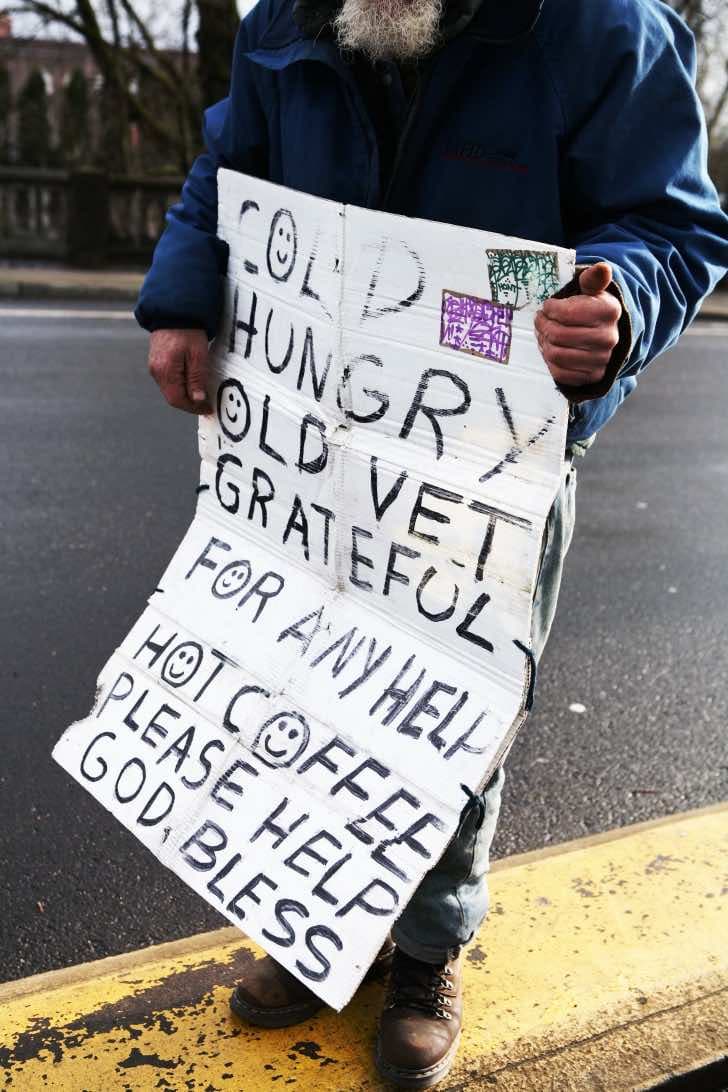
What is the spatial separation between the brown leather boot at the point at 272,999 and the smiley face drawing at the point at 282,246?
46.9 inches

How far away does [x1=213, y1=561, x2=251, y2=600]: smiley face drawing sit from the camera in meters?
2.10

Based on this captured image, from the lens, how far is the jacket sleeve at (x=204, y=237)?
205 cm

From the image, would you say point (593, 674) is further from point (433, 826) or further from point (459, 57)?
point (459, 57)

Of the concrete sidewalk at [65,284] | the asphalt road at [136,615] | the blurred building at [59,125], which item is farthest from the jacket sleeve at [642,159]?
the blurred building at [59,125]

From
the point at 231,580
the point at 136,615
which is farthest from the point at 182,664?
the point at 136,615

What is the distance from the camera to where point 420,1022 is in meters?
1.98

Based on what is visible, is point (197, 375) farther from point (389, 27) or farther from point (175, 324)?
point (389, 27)

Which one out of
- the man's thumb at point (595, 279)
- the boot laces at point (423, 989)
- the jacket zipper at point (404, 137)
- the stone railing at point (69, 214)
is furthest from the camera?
the stone railing at point (69, 214)

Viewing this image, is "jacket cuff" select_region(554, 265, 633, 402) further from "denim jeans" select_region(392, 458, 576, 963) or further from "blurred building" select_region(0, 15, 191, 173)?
"blurred building" select_region(0, 15, 191, 173)

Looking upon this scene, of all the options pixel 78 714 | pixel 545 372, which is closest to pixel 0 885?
pixel 78 714

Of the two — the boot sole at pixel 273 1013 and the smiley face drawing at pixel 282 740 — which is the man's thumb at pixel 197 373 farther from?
the boot sole at pixel 273 1013

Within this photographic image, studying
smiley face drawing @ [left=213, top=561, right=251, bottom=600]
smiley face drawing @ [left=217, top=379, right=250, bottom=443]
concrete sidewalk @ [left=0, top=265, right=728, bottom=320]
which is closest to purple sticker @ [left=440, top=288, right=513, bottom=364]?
smiley face drawing @ [left=217, top=379, right=250, bottom=443]

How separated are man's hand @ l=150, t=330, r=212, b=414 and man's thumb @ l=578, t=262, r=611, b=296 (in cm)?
80

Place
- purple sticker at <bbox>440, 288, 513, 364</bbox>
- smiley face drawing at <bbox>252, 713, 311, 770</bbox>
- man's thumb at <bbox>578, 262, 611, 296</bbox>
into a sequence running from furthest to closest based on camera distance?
1. smiley face drawing at <bbox>252, 713, 311, 770</bbox>
2. purple sticker at <bbox>440, 288, 513, 364</bbox>
3. man's thumb at <bbox>578, 262, 611, 296</bbox>
